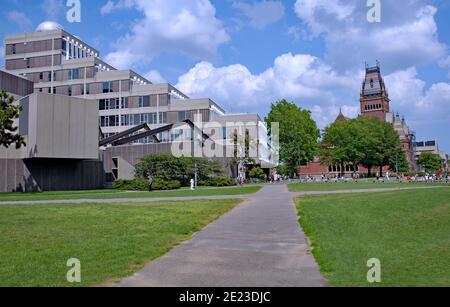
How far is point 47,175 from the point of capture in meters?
44.3

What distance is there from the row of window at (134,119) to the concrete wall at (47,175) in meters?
28.9

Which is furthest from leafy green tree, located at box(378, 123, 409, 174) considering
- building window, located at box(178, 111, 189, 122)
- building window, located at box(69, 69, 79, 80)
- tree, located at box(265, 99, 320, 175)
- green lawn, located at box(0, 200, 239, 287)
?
green lawn, located at box(0, 200, 239, 287)

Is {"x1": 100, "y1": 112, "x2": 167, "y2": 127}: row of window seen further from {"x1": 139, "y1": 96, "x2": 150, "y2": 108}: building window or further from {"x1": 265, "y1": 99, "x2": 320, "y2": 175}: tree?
{"x1": 265, "y1": 99, "x2": 320, "y2": 175}: tree

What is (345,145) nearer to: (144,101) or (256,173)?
(256,173)

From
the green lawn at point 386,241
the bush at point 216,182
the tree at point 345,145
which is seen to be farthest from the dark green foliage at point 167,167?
the tree at point 345,145

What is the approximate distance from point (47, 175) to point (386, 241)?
4074 centimetres

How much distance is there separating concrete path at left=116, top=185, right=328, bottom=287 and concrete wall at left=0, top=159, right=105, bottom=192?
3505cm

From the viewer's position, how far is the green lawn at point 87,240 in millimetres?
7398

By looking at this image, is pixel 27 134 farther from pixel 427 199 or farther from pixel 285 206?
pixel 427 199

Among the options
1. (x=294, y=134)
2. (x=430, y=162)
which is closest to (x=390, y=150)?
(x=294, y=134)

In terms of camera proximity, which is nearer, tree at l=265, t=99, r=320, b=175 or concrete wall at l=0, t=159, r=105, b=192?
concrete wall at l=0, t=159, r=105, b=192

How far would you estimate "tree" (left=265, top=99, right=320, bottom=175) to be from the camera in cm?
7888

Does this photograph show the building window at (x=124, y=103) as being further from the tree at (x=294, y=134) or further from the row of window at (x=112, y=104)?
the tree at (x=294, y=134)
